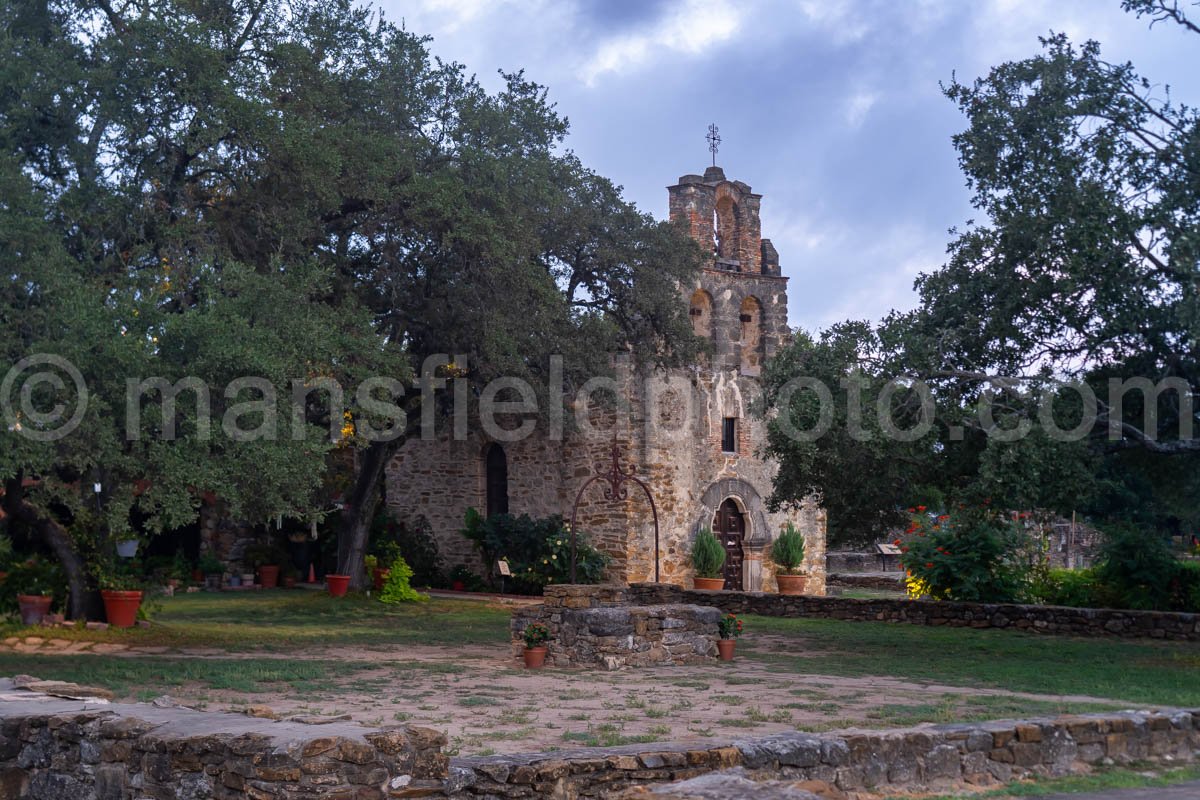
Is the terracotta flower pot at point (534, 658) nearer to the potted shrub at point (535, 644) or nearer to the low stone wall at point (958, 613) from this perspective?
the potted shrub at point (535, 644)

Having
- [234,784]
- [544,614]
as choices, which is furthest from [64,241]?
[234,784]

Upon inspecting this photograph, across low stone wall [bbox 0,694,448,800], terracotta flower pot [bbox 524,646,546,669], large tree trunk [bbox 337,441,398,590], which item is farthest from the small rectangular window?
low stone wall [bbox 0,694,448,800]

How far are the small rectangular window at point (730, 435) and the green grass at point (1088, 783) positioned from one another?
18731 mm

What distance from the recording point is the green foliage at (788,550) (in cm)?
2670

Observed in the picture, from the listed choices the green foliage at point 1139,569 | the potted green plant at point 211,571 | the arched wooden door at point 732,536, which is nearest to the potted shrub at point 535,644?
the green foliage at point 1139,569

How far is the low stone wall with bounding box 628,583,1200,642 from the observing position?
56.0 feet

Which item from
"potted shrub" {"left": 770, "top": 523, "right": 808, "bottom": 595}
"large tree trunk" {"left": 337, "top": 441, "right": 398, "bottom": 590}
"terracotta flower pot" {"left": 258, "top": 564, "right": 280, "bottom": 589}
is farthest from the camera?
"terracotta flower pot" {"left": 258, "top": 564, "right": 280, "bottom": 589}

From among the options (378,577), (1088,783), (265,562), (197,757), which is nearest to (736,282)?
(378,577)

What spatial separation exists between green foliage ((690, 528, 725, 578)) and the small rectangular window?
2.12m

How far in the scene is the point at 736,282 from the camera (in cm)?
2725

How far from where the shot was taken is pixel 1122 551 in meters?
18.4

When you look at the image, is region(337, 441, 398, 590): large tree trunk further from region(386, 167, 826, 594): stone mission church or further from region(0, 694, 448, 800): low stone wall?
region(0, 694, 448, 800): low stone wall

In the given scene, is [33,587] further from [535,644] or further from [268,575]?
A: [268,575]

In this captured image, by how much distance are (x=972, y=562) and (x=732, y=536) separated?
7.71 metres
